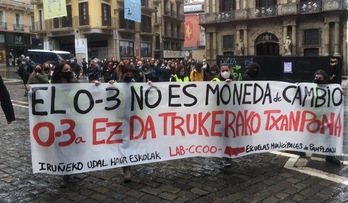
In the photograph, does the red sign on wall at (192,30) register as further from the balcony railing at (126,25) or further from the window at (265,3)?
the window at (265,3)

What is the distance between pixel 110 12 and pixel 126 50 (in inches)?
186

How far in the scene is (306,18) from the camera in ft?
110

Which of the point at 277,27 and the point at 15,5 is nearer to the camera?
the point at 277,27

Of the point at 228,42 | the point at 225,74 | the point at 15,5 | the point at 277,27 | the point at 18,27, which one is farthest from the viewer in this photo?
the point at 18,27

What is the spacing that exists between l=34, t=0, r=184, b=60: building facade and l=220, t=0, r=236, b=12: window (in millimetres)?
8995

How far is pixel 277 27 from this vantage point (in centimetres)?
3472

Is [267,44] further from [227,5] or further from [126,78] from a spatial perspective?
[126,78]

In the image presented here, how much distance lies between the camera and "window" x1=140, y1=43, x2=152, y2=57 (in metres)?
46.9

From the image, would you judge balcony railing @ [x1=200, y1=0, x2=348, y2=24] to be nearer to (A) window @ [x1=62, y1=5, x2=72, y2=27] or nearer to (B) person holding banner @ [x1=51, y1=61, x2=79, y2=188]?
(A) window @ [x1=62, y1=5, x2=72, y2=27]

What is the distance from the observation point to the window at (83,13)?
38.8 metres

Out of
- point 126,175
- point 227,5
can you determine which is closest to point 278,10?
point 227,5

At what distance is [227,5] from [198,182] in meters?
33.9

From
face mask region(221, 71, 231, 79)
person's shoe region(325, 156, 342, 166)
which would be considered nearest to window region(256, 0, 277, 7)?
face mask region(221, 71, 231, 79)

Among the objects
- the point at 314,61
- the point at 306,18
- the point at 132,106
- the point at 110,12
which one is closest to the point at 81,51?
the point at 110,12
